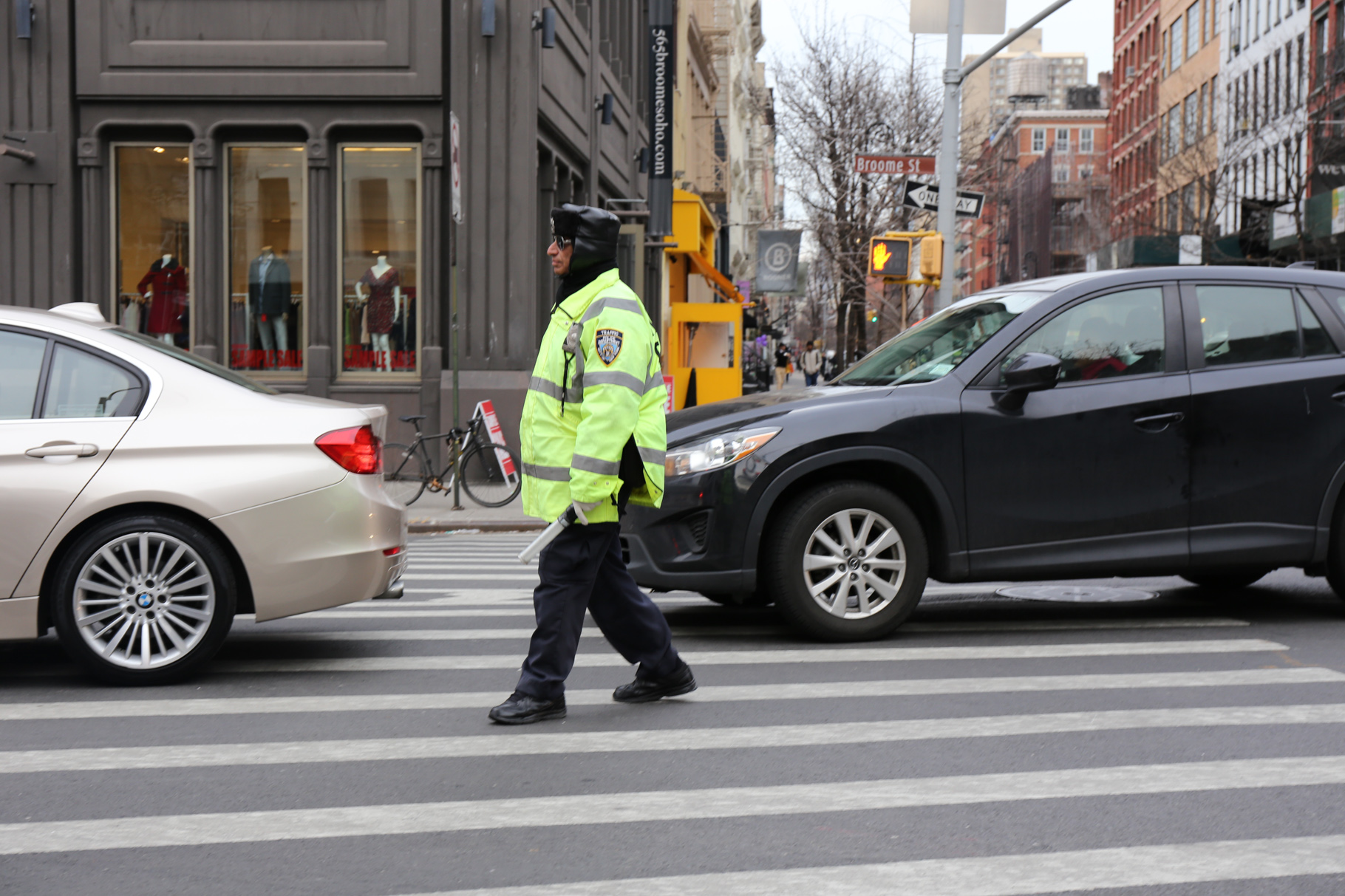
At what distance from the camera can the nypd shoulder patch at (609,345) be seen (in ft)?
17.0

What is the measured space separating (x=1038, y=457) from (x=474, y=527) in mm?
8005

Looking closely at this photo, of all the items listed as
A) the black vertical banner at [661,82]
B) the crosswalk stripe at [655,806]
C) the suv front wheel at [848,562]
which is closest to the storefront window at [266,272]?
the black vertical banner at [661,82]

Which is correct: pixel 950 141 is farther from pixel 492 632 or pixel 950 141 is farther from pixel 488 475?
pixel 492 632

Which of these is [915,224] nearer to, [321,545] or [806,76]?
[806,76]

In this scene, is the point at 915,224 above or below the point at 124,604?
above

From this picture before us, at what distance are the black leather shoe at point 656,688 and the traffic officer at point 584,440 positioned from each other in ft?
1.18

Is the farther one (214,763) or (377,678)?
(377,678)

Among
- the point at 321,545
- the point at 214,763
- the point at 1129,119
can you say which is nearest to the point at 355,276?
the point at 321,545

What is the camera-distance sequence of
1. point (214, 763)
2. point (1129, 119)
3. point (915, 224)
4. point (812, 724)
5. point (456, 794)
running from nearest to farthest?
point (456, 794) → point (214, 763) → point (812, 724) → point (915, 224) → point (1129, 119)

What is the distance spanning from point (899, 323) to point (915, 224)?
4.06 metres

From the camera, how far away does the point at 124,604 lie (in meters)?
6.00

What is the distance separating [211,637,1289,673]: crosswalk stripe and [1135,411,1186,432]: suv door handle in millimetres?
1060

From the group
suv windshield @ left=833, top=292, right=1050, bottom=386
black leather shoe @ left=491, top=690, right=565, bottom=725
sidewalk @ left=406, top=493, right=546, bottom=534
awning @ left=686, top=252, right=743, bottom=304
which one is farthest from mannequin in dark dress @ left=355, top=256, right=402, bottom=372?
black leather shoe @ left=491, top=690, right=565, bottom=725

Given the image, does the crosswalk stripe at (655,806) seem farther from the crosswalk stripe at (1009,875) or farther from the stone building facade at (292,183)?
the stone building facade at (292,183)
